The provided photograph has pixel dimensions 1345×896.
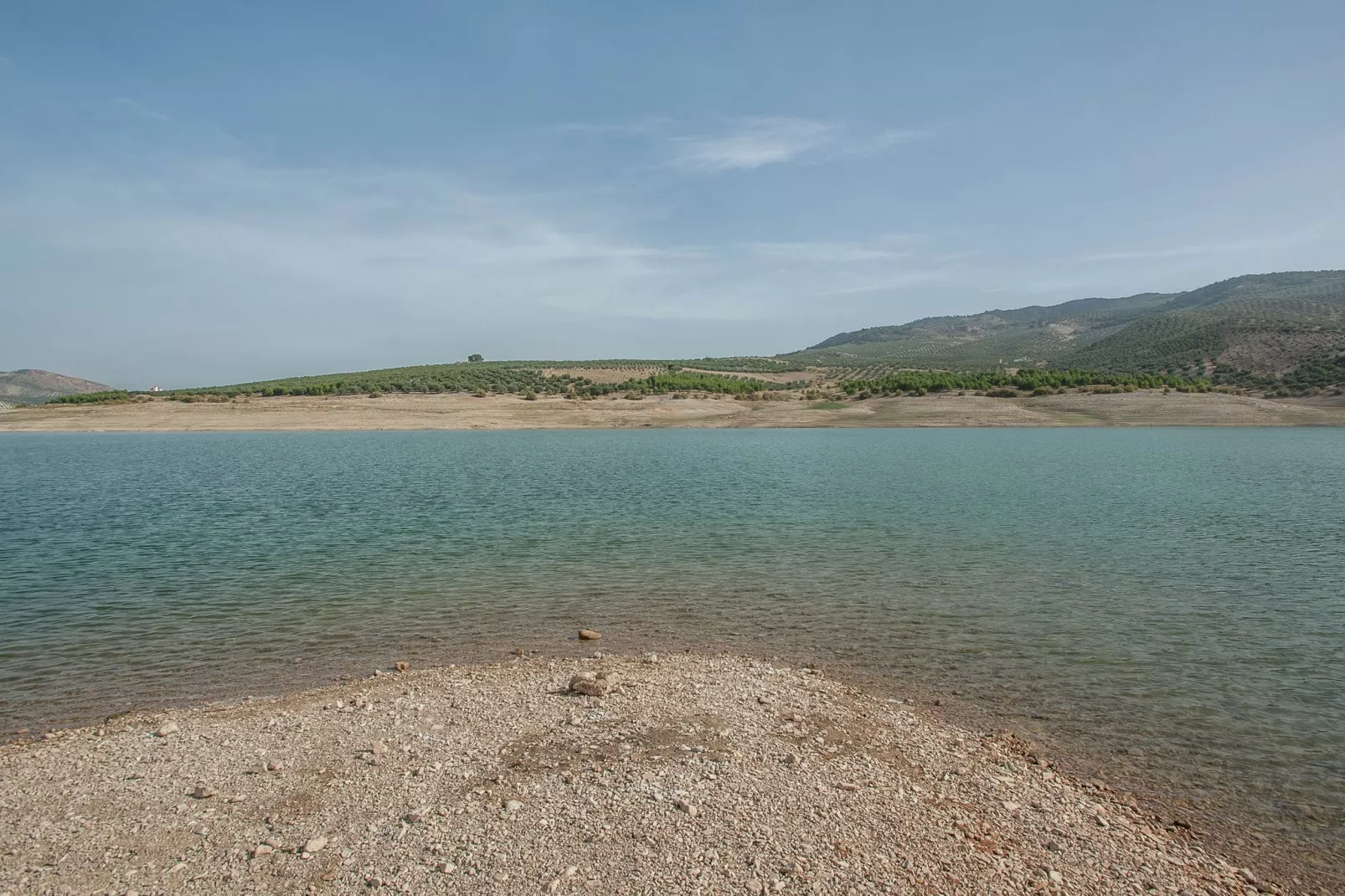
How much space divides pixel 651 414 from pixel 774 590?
198ft

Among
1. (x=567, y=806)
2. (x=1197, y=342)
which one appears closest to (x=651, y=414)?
(x=567, y=806)

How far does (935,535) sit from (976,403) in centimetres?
5877

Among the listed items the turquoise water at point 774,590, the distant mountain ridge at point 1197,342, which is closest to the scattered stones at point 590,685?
the turquoise water at point 774,590

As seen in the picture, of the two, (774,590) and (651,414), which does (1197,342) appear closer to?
(651,414)

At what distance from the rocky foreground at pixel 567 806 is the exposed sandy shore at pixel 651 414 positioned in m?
60.7

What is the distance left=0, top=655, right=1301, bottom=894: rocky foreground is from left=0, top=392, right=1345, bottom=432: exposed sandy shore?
60702 mm

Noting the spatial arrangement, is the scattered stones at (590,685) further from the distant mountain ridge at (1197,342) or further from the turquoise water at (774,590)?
the distant mountain ridge at (1197,342)

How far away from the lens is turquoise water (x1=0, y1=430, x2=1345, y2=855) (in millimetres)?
7914

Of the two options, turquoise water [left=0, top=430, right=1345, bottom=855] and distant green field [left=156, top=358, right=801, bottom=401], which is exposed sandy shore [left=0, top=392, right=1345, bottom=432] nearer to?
distant green field [left=156, top=358, right=801, bottom=401]

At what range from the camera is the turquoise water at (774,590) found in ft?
26.0

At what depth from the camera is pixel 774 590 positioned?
12.6m

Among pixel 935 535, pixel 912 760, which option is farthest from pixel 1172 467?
pixel 912 760

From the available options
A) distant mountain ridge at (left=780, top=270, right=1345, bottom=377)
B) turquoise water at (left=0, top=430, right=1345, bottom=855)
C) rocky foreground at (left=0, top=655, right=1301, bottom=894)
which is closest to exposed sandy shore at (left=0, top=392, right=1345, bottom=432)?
distant mountain ridge at (left=780, top=270, right=1345, bottom=377)

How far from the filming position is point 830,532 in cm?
1772
